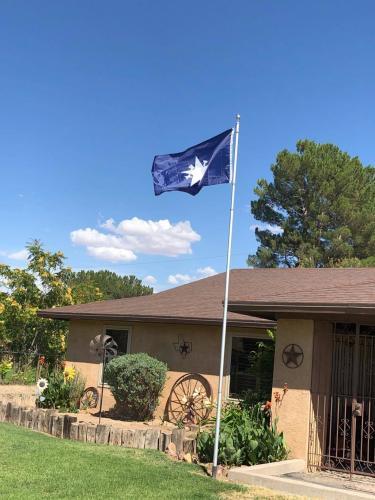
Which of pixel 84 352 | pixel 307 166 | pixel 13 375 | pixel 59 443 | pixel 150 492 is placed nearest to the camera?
pixel 150 492

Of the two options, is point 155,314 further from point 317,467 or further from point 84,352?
point 317,467

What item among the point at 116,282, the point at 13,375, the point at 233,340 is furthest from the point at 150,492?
the point at 116,282

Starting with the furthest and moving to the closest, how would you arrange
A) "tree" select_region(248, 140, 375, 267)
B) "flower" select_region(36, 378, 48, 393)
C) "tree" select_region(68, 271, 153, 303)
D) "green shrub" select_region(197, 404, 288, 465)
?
"tree" select_region(68, 271, 153, 303)
"tree" select_region(248, 140, 375, 267)
"flower" select_region(36, 378, 48, 393)
"green shrub" select_region(197, 404, 288, 465)

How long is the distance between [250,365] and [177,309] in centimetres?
257

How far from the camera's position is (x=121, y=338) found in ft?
50.8

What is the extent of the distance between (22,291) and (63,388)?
9.43 meters

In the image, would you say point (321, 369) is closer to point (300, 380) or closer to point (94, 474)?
point (300, 380)

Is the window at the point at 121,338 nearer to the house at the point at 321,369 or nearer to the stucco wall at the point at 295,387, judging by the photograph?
the house at the point at 321,369

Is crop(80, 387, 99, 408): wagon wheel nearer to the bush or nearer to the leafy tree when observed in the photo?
the bush

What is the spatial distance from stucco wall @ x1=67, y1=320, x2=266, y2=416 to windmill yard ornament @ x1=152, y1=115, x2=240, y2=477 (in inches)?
191

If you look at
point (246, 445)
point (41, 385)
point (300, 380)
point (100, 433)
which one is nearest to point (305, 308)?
point (300, 380)

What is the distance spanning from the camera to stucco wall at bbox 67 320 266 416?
13297 millimetres

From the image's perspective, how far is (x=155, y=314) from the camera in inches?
554

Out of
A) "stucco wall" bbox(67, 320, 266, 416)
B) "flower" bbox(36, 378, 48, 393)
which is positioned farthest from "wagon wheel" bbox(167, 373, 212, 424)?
"flower" bbox(36, 378, 48, 393)
